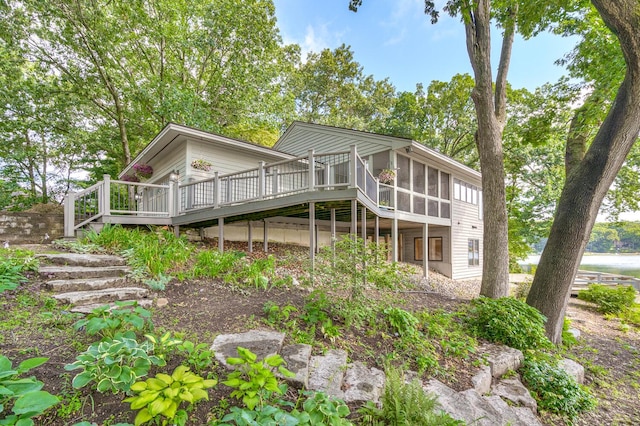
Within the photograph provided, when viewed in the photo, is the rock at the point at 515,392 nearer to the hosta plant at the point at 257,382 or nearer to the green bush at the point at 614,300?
the hosta plant at the point at 257,382

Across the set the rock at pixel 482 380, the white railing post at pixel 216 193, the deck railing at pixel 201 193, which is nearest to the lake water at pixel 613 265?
the deck railing at pixel 201 193

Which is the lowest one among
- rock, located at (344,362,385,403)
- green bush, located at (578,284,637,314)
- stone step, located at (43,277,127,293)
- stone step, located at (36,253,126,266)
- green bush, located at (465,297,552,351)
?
green bush, located at (578,284,637,314)

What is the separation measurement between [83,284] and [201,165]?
541 centimetres

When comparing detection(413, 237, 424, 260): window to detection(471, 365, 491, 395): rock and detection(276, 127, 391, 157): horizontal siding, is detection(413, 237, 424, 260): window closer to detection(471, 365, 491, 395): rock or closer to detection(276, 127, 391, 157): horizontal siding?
detection(276, 127, 391, 157): horizontal siding

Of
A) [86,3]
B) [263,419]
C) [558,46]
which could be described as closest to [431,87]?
[558,46]

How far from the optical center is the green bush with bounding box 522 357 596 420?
12.0ft

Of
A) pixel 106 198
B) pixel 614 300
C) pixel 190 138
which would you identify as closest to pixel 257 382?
pixel 106 198

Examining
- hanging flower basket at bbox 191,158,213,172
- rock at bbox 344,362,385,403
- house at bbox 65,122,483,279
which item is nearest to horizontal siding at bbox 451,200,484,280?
house at bbox 65,122,483,279

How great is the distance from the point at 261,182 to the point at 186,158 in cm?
347

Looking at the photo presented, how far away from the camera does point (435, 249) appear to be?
13.8m

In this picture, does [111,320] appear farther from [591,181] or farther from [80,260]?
[591,181]

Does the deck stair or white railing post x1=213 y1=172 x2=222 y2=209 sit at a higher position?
white railing post x1=213 y1=172 x2=222 y2=209

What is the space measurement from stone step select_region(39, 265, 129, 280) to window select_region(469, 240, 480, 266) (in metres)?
15.0

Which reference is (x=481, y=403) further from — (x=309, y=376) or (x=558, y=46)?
(x=558, y=46)
